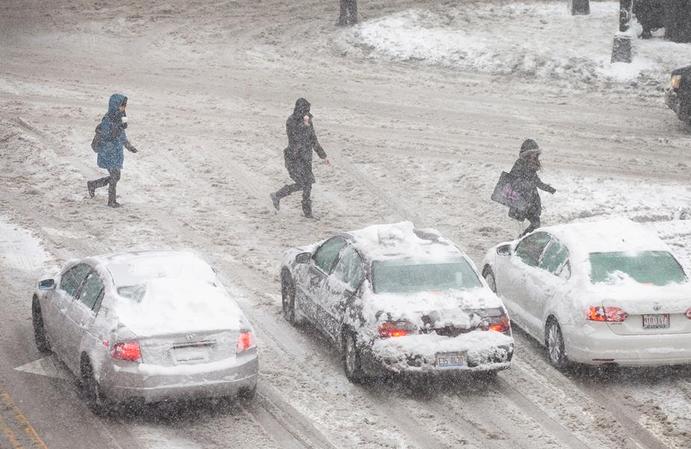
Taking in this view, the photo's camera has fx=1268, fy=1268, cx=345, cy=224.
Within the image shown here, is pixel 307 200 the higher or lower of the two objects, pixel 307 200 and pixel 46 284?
the lower

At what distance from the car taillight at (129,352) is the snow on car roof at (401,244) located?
9.72 ft

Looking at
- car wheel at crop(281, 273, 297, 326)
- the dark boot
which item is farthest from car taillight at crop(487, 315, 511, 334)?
the dark boot

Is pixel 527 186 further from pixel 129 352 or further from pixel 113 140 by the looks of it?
pixel 129 352

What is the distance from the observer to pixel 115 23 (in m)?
34.4

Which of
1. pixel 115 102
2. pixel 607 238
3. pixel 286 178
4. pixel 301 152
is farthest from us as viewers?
pixel 286 178

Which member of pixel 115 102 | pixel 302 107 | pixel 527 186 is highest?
pixel 115 102

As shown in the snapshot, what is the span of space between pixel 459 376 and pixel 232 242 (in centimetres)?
635

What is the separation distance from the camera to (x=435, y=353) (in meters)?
12.4

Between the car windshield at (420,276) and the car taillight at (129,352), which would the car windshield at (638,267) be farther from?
the car taillight at (129,352)

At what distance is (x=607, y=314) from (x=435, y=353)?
1.90 metres

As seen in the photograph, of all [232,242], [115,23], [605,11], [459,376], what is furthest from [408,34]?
[459,376]

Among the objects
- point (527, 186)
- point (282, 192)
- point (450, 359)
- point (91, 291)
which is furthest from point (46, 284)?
point (527, 186)

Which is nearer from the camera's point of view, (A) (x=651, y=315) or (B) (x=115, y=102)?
(A) (x=651, y=315)

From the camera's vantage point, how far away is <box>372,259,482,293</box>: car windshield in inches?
516
